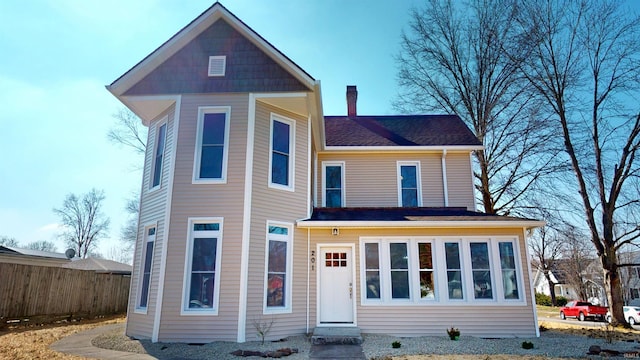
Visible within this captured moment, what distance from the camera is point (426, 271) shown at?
945 cm

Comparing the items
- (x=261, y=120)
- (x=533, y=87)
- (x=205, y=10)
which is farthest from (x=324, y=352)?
(x=533, y=87)

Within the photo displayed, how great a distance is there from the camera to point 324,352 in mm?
7035

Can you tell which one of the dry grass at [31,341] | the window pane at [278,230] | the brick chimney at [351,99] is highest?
the brick chimney at [351,99]

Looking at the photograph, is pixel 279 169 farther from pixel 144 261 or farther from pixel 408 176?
pixel 408 176

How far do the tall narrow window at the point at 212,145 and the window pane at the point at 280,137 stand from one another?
4.30 ft

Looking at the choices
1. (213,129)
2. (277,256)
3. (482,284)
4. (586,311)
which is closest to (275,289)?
(277,256)

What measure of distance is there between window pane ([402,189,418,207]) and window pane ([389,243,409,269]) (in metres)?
2.78

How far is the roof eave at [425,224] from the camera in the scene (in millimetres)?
9219

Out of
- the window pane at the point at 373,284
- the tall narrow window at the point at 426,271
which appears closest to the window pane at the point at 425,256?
the tall narrow window at the point at 426,271

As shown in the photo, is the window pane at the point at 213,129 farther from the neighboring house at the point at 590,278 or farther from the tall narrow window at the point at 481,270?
the neighboring house at the point at 590,278

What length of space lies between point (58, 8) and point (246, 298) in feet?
26.5

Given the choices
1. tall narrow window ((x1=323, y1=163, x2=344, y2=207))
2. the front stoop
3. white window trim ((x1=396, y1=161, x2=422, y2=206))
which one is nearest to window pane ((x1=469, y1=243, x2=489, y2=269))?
white window trim ((x1=396, y1=161, x2=422, y2=206))

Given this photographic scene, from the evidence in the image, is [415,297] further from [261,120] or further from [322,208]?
[261,120]

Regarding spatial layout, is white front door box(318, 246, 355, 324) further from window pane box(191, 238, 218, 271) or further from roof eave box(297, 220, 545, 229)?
window pane box(191, 238, 218, 271)
